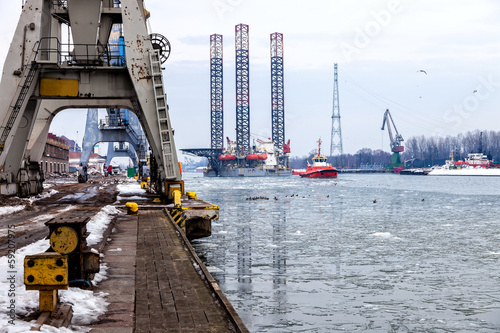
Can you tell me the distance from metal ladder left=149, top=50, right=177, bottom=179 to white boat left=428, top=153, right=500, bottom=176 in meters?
172

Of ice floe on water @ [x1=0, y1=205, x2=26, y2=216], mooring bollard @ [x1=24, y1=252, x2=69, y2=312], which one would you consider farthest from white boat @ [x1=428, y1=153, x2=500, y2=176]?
mooring bollard @ [x1=24, y1=252, x2=69, y2=312]

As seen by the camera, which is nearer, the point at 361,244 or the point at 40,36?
the point at 361,244

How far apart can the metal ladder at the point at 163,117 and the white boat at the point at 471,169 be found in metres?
172

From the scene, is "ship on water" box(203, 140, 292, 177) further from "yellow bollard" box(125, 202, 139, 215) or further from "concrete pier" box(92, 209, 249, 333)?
"concrete pier" box(92, 209, 249, 333)

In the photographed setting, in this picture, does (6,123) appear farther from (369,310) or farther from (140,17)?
(369,310)

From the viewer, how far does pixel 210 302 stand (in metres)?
8.52

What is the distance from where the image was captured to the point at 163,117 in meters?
25.0

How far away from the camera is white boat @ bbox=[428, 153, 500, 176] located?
594 ft

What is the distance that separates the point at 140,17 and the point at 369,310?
59.6 feet

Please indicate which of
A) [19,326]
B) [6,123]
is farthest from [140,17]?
[19,326]

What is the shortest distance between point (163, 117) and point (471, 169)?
180 m

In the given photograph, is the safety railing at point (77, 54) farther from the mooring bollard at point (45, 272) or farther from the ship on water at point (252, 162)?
the ship on water at point (252, 162)

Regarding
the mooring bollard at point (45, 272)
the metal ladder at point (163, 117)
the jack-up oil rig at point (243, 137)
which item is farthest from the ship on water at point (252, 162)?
the mooring bollard at point (45, 272)

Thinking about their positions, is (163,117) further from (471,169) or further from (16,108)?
(471,169)
